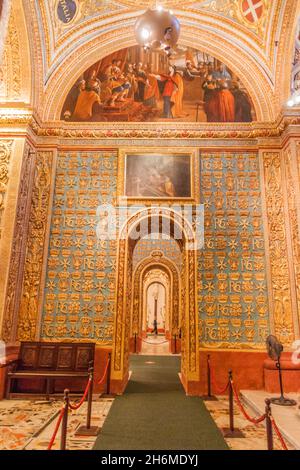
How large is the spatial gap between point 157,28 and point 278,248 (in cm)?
588

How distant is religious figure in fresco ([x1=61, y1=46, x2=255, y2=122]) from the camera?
985 cm

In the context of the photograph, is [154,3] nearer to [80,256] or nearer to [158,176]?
[158,176]

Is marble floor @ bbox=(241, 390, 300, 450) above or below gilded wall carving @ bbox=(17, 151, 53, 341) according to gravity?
below

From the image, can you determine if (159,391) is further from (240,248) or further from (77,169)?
(77,169)

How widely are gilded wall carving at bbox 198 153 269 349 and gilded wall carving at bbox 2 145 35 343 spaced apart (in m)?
4.68

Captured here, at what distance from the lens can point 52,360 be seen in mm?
7895

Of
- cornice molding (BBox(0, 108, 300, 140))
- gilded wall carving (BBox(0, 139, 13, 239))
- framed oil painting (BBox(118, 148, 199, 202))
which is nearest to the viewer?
gilded wall carving (BBox(0, 139, 13, 239))

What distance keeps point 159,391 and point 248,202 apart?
18.2 ft

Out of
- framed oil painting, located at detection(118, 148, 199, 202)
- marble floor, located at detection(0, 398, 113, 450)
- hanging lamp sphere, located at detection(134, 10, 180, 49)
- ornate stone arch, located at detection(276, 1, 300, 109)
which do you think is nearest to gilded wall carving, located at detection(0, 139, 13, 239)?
framed oil painting, located at detection(118, 148, 199, 202)

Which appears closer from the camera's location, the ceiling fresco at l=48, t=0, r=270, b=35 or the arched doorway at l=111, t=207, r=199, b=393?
the arched doorway at l=111, t=207, r=199, b=393

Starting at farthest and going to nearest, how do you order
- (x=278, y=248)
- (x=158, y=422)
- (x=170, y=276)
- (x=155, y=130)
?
(x=170, y=276), (x=155, y=130), (x=278, y=248), (x=158, y=422)

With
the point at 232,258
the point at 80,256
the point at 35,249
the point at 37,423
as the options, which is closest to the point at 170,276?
the point at 232,258

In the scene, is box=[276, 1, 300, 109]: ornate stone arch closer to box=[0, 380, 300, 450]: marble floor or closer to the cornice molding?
the cornice molding

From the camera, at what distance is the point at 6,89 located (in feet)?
29.7
